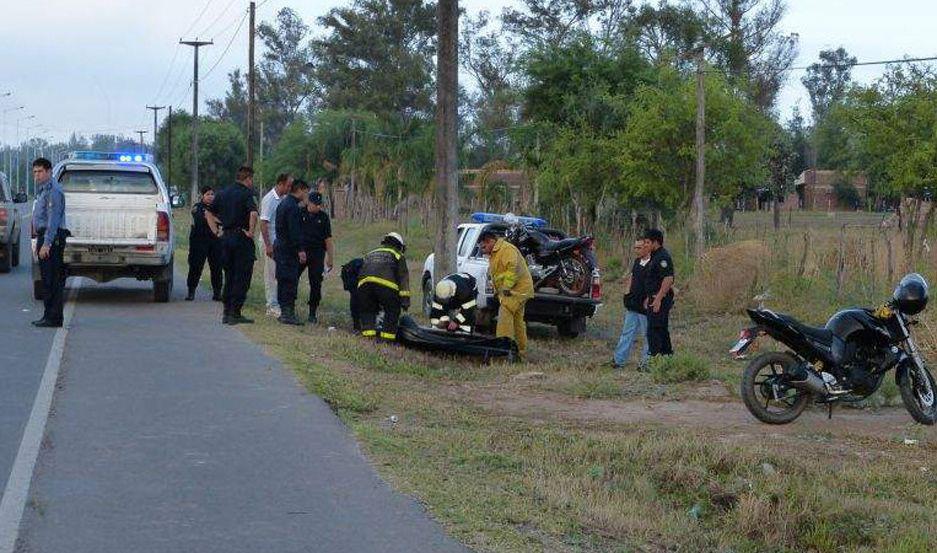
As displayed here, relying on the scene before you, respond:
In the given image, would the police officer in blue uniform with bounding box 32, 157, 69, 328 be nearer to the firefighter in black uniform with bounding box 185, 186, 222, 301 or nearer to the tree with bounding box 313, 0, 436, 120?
the firefighter in black uniform with bounding box 185, 186, 222, 301

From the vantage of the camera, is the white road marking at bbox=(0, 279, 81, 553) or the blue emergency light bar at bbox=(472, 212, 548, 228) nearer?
the white road marking at bbox=(0, 279, 81, 553)

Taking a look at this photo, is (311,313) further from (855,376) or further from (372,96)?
(372,96)

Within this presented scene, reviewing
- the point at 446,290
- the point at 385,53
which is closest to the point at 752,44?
the point at 385,53

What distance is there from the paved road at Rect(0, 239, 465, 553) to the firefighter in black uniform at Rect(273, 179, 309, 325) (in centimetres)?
315

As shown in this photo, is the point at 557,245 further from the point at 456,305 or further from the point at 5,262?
the point at 5,262

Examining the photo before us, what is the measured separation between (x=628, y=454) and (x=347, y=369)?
16.1ft

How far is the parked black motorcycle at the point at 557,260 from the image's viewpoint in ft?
61.0

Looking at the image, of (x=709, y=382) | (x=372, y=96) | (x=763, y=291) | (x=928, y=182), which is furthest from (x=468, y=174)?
(x=709, y=382)

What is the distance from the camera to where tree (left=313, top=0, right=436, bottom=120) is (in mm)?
67062

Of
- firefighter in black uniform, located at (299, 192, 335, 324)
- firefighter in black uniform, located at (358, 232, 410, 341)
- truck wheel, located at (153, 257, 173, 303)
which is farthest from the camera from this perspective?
truck wheel, located at (153, 257, 173, 303)

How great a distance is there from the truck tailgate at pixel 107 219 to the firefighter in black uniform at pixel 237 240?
2.57 metres

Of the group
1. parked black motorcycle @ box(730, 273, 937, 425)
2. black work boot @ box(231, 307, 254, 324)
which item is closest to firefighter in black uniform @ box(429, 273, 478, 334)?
black work boot @ box(231, 307, 254, 324)

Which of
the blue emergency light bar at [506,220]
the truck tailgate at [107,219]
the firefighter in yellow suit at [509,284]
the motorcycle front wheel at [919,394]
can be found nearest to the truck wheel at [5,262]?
the truck tailgate at [107,219]

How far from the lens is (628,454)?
30.6 feet
